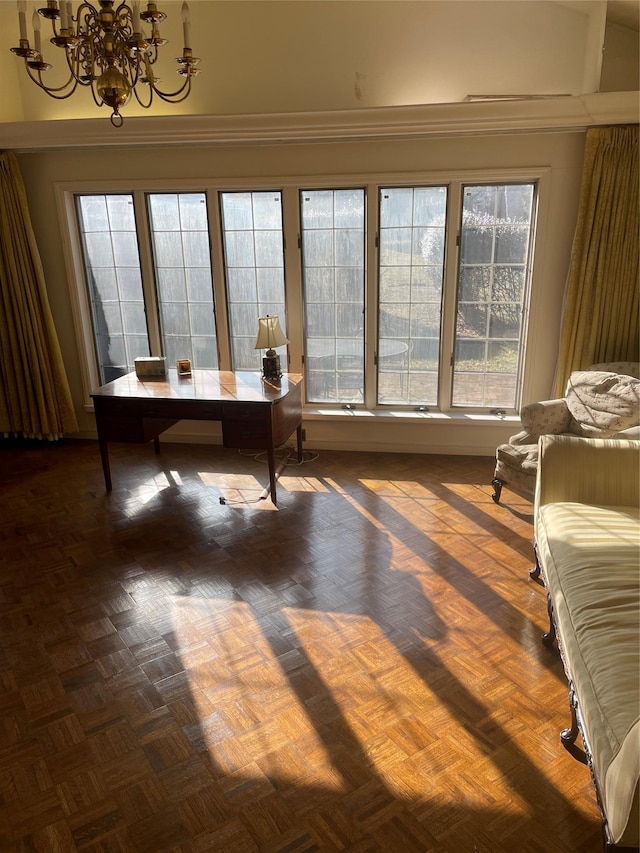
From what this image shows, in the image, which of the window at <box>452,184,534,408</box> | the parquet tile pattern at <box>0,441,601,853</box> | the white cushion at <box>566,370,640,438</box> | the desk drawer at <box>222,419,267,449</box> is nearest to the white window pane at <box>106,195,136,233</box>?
the desk drawer at <box>222,419,267,449</box>

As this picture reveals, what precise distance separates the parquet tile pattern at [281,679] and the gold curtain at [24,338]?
127cm

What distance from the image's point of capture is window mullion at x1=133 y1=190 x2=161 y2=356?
5102mm

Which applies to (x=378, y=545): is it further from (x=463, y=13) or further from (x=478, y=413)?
(x=463, y=13)

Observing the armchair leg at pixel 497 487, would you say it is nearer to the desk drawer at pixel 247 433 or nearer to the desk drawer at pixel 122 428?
the desk drawer at pixel 247 433

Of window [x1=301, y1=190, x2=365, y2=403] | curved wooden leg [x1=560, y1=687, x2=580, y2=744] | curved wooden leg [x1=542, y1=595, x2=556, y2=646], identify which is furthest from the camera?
window [x1=301, y1=190, x2=365, y2=403]

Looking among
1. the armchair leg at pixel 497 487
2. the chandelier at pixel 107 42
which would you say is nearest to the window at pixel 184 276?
the chandelier at pixel 107 42

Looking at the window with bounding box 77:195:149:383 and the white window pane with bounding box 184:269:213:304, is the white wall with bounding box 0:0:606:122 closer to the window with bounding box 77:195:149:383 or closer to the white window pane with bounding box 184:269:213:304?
the window with bounding box 77:195:149:383

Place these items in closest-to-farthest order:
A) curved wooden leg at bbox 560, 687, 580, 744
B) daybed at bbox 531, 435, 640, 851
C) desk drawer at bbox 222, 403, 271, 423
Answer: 1. daybed at bbox 531, 435, 640, 851
2. curved wooden leg at bbox 560, 687, 580, 744
3. desk drawer at bbox 222, 403, 271, 423

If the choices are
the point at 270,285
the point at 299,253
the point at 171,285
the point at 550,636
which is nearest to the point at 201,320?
the point at 171,285

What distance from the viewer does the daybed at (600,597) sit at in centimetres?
172

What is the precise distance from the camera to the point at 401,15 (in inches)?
174

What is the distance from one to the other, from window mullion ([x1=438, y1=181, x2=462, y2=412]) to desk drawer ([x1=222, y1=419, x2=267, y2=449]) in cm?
174

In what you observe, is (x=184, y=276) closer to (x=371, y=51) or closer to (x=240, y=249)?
(x=240, y=249)

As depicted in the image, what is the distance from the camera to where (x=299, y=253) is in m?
4.97
